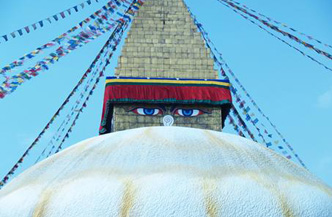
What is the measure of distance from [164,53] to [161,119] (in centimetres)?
185

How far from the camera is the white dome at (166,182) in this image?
7.70ft

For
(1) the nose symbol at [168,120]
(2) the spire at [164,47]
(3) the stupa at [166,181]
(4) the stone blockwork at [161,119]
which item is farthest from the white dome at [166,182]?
(2) the spire at [164,47]

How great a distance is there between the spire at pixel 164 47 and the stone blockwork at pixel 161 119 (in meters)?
0.85

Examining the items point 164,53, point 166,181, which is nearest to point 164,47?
point 164,53

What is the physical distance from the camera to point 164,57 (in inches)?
567

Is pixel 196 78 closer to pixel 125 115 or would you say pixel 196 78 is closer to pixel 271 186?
pixel 125 115

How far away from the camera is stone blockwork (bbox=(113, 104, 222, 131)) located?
13492mm

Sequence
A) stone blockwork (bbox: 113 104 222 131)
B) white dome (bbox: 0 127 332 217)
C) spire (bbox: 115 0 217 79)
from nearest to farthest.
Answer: white dome (bbox: 0 127 332 217)
stone blockwork (bbox: 113 104 222 131)
spire (bbox: 115 0 217 79)

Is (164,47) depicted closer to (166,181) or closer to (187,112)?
(187,112)

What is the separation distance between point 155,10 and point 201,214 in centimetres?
1313

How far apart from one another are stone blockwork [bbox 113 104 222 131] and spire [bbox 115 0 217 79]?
0.85 metres

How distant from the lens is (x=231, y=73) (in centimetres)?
1483

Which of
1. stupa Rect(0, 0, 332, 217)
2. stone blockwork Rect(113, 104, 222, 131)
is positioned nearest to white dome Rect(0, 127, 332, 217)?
stupa Rect(0, 0, 332, 217)

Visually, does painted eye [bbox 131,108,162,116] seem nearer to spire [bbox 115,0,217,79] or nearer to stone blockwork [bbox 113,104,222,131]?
stone blockwork [bbox 113,104,222,131]
